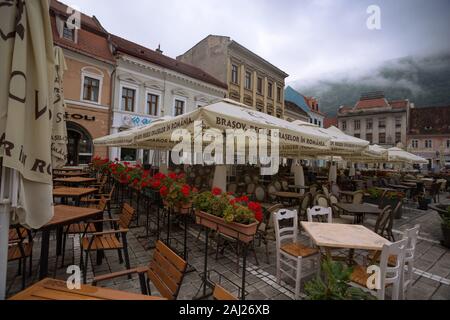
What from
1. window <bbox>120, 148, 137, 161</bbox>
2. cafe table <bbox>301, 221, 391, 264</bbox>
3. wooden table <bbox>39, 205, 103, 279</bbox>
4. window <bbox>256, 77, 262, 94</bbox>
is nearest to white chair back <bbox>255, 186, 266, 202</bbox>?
cafe table <bbox>301, 221, 391, 264</bbox>

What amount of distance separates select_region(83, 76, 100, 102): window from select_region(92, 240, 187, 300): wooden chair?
15638mm

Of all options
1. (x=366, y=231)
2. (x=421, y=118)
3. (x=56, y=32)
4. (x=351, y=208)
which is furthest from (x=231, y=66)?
(x=421, y=118)

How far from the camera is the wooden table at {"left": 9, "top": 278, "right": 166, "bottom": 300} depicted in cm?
153

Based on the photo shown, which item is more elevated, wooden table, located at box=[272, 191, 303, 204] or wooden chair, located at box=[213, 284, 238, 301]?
wooden chair, located at box=[213, 284, 238, 301]

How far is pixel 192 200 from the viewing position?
12.0ft

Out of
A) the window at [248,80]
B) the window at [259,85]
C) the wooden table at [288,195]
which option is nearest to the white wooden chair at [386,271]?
the wooden table at [288,195]

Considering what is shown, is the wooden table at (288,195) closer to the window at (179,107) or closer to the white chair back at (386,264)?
the white chair back at (386,264)

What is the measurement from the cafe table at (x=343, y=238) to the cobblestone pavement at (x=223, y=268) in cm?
83

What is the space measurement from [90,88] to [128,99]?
2411mm

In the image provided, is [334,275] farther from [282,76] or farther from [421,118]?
[421,118]

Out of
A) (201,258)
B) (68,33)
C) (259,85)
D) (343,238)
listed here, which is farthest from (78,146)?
(259,85)

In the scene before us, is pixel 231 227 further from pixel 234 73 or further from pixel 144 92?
pixel 234 73

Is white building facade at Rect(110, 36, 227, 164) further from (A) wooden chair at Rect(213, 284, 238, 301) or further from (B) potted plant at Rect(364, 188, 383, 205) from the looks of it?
(A) wooden chair at Rect(213, 284, 238, 301)
